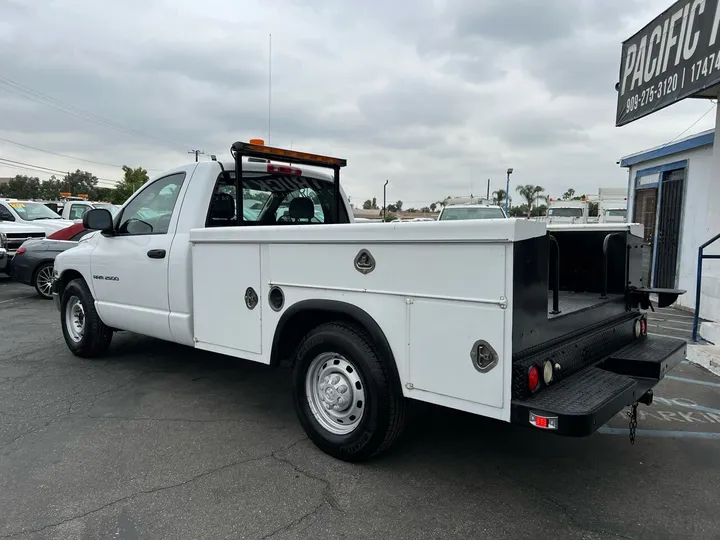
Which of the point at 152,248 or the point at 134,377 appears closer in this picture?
the point at 152,248

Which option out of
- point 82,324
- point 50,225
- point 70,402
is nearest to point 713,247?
point 70,402

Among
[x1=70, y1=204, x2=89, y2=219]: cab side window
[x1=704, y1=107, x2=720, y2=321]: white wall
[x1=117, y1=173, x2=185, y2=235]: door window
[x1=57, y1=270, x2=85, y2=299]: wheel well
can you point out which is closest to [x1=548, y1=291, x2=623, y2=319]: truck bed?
[x1=117, y1=173, x2=185, y2=235]: door window

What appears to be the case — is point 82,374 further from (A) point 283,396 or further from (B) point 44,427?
(A) point 283,396

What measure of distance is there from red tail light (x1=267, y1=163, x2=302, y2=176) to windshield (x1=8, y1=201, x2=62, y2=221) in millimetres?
12745

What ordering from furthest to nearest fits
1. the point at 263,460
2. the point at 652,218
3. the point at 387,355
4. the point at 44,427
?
1. the point at 652,218
2. the point at 44,427
3. the point at 263,460
4. the point at 387,355

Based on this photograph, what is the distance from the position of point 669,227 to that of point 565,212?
15902mm

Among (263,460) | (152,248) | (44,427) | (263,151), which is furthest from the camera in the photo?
(152,248)

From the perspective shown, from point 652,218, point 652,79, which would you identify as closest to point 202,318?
point 652,79

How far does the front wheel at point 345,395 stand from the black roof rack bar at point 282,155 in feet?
5.57

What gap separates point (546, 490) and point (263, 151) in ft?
10.9

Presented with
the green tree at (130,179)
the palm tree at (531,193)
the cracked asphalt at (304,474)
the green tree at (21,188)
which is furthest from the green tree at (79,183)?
the cracked asphalt at (304,474)

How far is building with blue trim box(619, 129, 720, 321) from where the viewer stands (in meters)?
9.52

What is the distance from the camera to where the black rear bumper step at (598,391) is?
256 centimetres

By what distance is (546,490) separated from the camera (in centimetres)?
320
